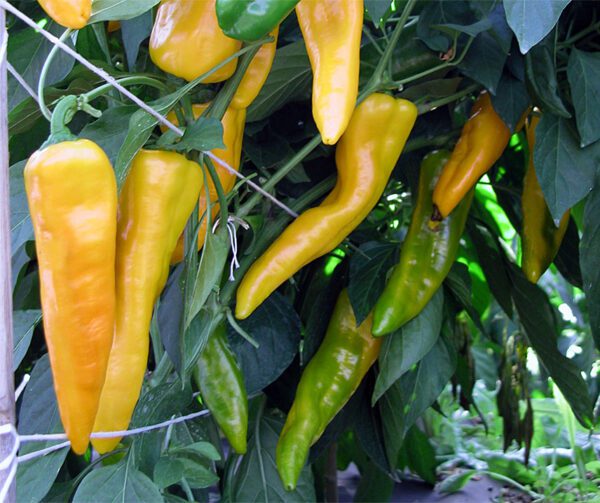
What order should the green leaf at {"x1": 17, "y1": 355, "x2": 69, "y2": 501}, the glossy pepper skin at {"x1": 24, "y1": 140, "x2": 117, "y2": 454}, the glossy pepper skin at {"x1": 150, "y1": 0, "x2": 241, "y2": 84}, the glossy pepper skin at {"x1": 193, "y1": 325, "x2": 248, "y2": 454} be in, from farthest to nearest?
the glossy pepper skin at {"x1": 193, "y1": 325, "x2": 248, "y2": 454}, the green leaf at {"x1": 17, "y1": 355, "x2": 69, "y2": 501}, the glossy pepper skin at {"x1": 150, "y1": 0, "x2": 241, "y2": 84}, the glossy pepper skin at {"x1": 24, "y1": 140, "x2": 117, "y2": 454}

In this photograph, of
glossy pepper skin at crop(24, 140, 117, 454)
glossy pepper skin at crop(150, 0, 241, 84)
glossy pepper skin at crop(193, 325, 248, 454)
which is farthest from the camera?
glossy pepper skin at crop(193, 325, 248, 454)

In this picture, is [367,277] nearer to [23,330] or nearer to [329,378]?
[329,378]

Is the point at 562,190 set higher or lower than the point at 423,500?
higher

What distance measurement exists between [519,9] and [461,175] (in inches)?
11.7

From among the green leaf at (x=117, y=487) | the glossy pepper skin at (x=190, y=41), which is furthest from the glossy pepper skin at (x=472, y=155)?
the green leaf at (x=117, y=487)

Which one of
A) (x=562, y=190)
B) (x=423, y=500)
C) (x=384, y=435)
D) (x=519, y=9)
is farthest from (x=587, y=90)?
(x=423, y=500)

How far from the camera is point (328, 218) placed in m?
0.82

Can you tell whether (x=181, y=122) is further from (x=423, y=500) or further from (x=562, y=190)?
(x=423, y=500)

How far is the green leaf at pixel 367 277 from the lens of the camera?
37.5 inches

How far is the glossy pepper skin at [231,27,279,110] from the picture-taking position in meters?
0.72

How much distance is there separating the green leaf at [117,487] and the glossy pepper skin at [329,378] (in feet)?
0.75

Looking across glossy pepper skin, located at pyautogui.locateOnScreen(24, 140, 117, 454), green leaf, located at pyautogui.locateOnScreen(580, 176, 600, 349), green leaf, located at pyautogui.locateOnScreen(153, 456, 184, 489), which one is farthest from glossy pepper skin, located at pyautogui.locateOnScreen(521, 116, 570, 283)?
glossy pepper skin, located at pyautogui.locateOnScreen(24, 140, 117, 454)

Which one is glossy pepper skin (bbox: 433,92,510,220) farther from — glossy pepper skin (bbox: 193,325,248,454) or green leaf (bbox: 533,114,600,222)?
glossy pepper skin (bbox: 193,325,248,454)

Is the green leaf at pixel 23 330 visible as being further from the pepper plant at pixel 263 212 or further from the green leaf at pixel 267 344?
the green leaf at pixel 267 344
